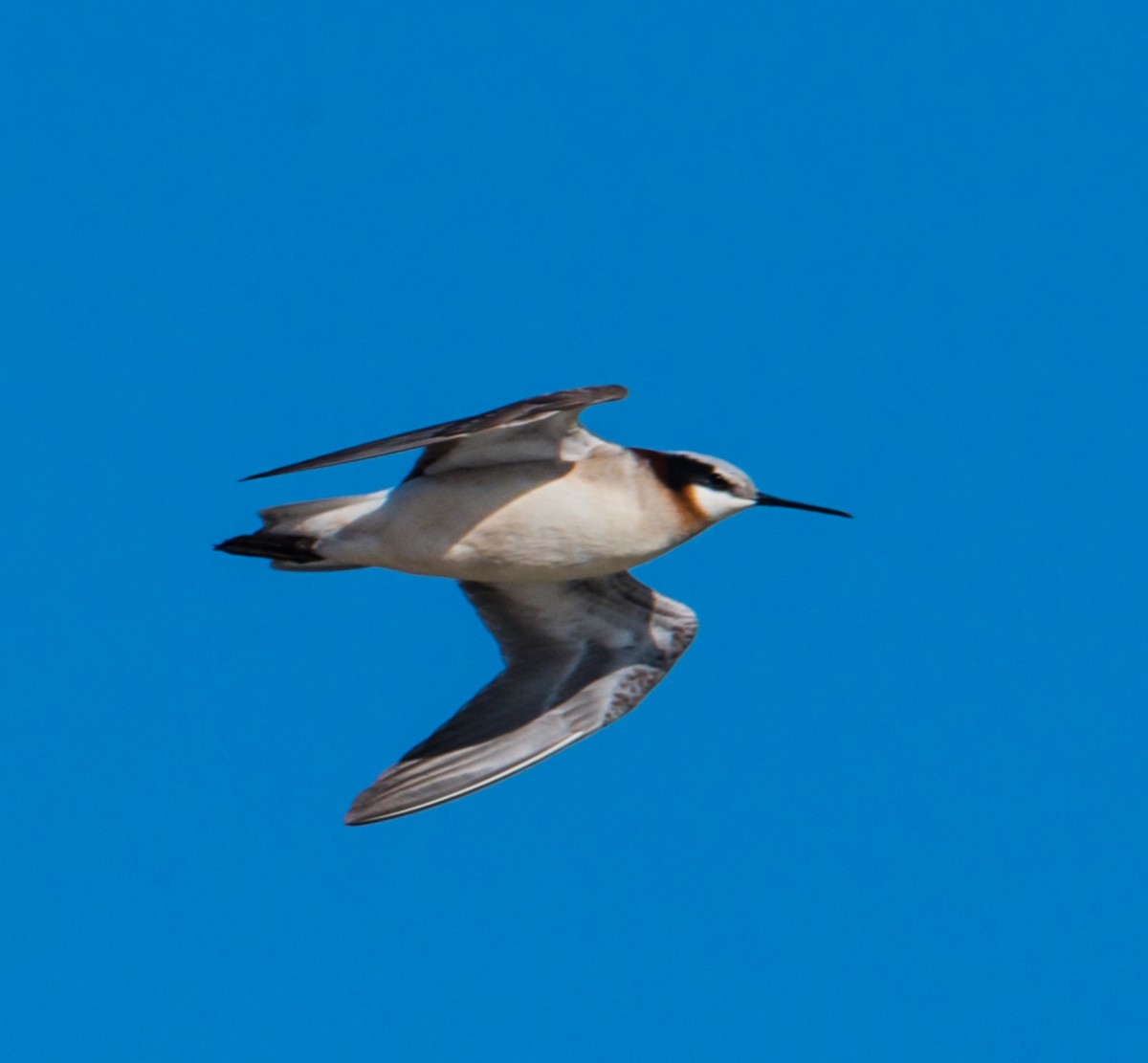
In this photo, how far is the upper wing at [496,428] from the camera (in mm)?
10672

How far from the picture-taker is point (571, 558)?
40.0ft

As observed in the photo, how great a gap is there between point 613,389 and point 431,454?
1244 mm

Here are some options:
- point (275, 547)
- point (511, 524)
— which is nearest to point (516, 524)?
point (511, 524)

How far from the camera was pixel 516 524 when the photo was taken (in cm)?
→ 1210

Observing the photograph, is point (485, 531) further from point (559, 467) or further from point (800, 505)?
point (800, 505)

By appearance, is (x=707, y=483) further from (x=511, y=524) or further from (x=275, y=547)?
(x=275, y=547)

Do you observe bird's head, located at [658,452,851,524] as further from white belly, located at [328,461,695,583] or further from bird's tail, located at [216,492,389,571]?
bird's tail, located at [216,492,389,571]

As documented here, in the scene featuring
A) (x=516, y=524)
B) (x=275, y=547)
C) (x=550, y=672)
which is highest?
(x=275, y=547)

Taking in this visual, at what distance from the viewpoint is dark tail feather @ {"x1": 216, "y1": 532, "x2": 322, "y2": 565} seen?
12477mm

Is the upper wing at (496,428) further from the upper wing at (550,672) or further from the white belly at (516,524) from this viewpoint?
the upper wing at (550,672)

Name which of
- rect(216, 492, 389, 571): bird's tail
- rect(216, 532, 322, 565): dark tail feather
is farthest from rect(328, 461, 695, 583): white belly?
rect(216, 532, 322, 565): dark tail feather

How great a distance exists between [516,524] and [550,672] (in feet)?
5.32

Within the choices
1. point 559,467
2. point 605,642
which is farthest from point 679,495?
point 605,642

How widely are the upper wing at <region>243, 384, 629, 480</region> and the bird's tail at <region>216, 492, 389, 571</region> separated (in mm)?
498
